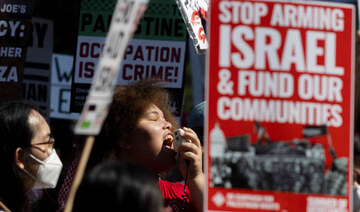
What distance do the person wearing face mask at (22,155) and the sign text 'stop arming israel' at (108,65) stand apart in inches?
38.4

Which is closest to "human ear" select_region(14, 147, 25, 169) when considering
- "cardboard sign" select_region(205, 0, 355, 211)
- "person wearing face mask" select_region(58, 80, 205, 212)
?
"person wearing face mask" select_region(58, 80, 205, 212)

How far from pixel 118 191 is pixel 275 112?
2.84 ft

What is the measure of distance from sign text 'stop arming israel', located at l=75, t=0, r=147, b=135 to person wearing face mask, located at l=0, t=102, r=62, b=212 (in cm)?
98

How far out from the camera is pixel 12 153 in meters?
3.40

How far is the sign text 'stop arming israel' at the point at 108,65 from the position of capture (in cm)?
248

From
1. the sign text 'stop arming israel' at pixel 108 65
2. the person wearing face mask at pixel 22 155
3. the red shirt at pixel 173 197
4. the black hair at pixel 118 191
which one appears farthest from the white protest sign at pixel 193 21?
the black hair at pixel 118 191

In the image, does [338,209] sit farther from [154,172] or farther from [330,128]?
[154,172]

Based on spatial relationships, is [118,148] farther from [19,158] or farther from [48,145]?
[19,158]

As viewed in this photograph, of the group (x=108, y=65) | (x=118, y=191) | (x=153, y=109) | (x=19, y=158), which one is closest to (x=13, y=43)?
(x=153, y=109)

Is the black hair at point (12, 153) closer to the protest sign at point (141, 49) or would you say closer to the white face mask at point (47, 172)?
the white face mask at point (47, 172)

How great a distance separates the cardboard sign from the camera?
9.54 ft

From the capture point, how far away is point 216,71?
9.60 ft

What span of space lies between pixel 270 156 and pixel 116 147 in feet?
3.40

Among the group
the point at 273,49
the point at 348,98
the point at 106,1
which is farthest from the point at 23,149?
the point at 106,1
